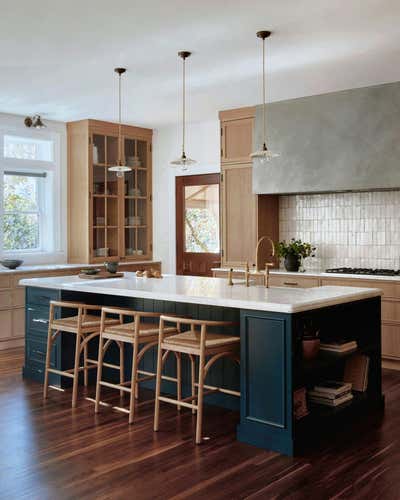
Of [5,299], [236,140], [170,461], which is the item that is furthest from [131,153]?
[170,461]

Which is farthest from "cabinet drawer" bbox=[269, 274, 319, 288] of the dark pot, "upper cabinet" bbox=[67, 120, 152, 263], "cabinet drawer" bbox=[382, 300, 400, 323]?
"upper cabinet" bbox=[67, 120, 152, 263]

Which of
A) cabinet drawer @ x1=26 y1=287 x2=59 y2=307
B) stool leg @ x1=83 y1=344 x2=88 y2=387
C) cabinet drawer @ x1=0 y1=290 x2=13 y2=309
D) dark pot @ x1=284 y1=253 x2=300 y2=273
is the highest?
dark pot @ x1=284 y1=253 x2=300 y2=273

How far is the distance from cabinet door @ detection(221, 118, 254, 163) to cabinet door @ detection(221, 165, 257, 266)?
131 mm

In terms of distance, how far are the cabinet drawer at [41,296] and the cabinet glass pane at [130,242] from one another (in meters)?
2.95

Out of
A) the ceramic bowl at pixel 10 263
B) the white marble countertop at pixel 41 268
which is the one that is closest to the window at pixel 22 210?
the white marble countertop at pixel 41 268

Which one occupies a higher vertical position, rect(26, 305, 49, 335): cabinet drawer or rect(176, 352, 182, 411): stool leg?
rect(26, 305, 49, 335): cabinet drawer

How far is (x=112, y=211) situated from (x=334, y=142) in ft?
10.7

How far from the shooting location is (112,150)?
802 centimetres

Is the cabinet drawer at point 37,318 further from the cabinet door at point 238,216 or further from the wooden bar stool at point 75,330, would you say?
the cabinet door at point 238,216

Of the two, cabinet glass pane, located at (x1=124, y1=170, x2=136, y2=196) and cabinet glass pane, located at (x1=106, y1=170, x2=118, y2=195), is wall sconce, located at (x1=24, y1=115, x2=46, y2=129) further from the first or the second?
cabinet glass pane, located at (x1=124, y1=170, x2=136, y2=196)

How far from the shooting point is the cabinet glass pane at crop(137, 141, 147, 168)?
842cm

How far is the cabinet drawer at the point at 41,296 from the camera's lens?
16.8ft

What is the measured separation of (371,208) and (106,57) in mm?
3224

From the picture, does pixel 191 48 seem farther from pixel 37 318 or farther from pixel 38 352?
pixel 38 352
